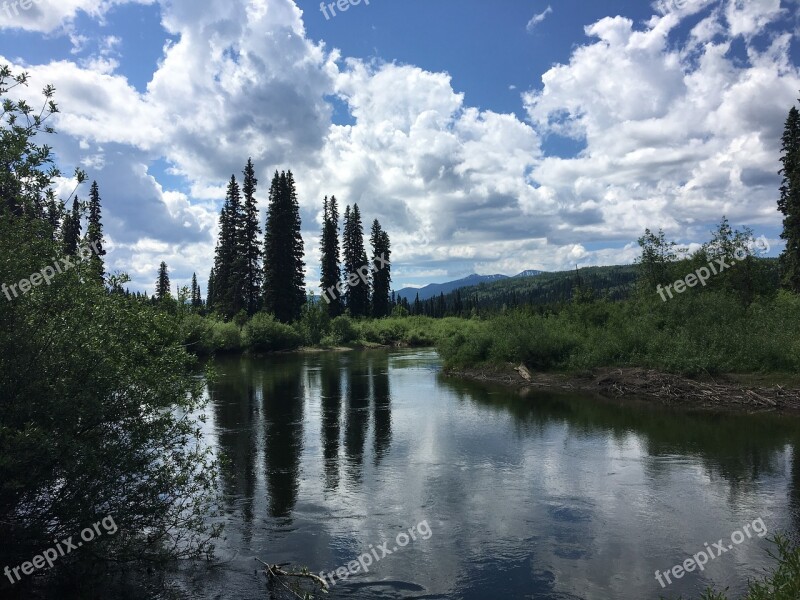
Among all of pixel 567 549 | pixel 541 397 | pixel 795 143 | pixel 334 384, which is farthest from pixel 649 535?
pixel 795 143

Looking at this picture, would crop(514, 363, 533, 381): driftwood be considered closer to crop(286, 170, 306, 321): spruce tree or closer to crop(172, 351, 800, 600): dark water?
crop(172, 351, 800, 600): dark water

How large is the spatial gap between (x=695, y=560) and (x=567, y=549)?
1951mm

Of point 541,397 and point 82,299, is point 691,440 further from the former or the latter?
point 82,299

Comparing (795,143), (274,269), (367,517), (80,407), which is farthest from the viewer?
(274,269)

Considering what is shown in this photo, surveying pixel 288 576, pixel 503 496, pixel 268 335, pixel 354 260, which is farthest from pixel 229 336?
pixel 288 576

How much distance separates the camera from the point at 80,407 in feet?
23.1

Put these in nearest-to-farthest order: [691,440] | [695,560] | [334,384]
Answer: [695,560] → [691,440] → [334,384]
